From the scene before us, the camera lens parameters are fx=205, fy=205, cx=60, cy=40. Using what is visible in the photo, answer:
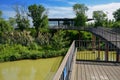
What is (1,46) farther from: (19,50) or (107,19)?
(107,19)

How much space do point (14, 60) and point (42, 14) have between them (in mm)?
17751

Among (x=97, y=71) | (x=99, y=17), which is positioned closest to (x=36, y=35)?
(x=99, y=17)

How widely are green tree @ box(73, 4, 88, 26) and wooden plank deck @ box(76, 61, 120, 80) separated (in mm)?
33034

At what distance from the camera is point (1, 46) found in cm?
2428

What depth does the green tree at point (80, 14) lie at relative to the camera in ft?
132

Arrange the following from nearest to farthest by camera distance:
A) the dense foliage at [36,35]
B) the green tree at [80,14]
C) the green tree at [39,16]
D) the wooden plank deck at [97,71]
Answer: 1. the wooden plank deck at [97,71]
2. the dense foliage at [36,35]
3. the green tree at [39,16]
4. the green tree at [80,14]

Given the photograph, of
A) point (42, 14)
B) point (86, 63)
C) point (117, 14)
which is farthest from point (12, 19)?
point (86, 63)

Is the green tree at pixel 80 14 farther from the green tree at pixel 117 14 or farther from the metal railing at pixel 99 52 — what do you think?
the metal railing at pixel 99 52

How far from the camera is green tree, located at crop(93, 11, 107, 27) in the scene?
40281mm

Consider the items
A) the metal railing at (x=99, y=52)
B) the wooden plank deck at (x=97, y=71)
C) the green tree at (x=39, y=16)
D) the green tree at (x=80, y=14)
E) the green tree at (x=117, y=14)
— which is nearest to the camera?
the wooden plank deck at (x=97, y=71)

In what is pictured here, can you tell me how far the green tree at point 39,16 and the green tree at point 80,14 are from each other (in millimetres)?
7063

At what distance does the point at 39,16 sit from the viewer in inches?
1433

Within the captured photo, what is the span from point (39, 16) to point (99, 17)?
41.1ft

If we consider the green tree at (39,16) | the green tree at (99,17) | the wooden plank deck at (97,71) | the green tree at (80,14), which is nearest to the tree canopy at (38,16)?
the green tree at (39,16)
